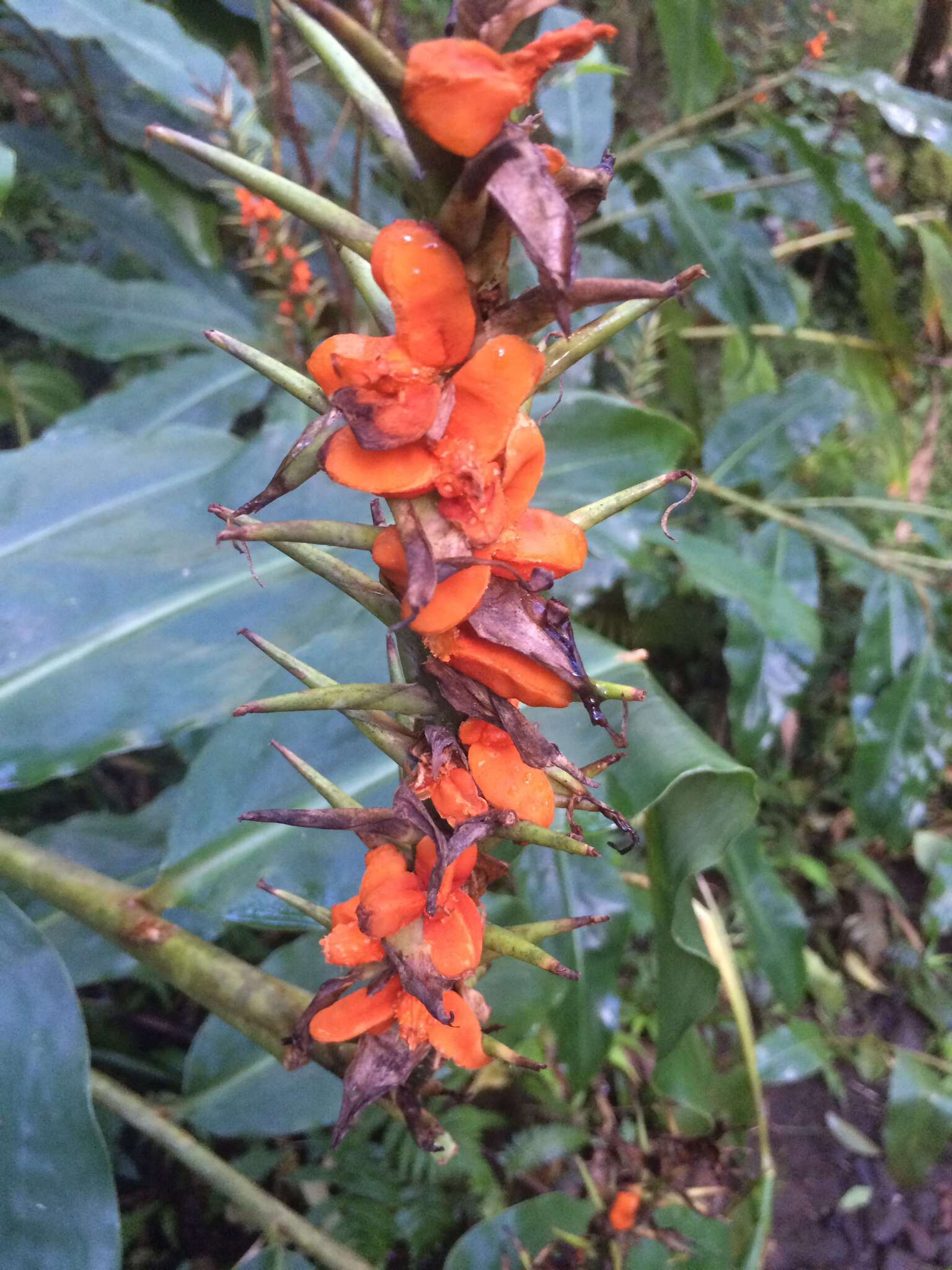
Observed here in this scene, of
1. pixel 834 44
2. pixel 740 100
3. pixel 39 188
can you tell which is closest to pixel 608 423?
pixel 740 100

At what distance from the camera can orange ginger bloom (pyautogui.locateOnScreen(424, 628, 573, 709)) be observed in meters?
0.33

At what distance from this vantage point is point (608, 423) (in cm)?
137

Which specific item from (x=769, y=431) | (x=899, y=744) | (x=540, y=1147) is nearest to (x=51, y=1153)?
(x=540, y=1147)

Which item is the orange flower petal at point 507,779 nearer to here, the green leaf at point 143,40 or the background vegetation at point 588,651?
the background vegetation at point 588,651

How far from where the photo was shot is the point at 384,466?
12.1 inches

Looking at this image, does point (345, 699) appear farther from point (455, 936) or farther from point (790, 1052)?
point (790, 1052)

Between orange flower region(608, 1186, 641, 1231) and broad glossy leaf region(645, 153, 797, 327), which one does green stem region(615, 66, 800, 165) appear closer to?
broad glossy leaf region(645, 153, 797, 327)

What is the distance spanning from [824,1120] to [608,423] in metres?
1.79

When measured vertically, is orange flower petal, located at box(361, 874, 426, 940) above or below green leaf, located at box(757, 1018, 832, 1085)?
above

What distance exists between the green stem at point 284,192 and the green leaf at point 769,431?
5.63 feet

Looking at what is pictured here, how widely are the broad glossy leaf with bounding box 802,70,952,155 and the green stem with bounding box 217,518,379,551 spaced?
1.69m

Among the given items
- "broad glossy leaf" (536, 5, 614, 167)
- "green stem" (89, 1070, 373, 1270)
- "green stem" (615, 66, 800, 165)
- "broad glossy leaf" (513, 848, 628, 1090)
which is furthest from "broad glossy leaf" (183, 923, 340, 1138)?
"green stem" (615, 66, 800, 165)

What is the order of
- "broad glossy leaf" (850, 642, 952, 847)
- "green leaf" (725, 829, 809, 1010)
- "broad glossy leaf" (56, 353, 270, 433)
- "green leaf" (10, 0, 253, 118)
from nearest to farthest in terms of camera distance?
"green leaf" (10, 0, 253, 118)
"green leaf" (725, 829, 809, 1010)
"broad glossy leaf" (56, 353, 270, 433)
"broad glossy leaf" (850, 642, 952, 847)

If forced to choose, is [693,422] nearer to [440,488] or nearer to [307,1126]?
[307,1126]
